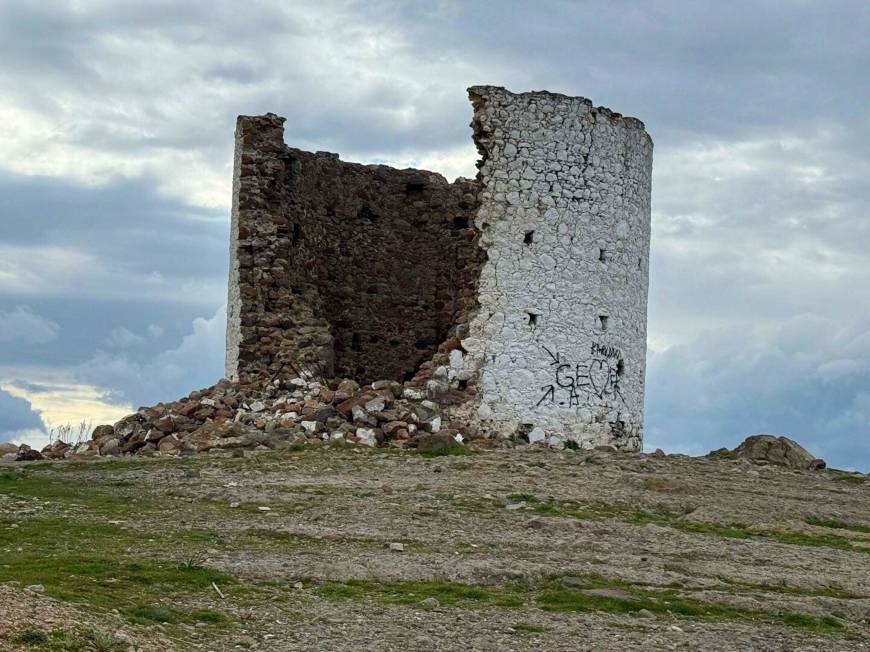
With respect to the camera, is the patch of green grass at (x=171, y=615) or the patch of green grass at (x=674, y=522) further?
the patch of green grass at (x=674, y=522)

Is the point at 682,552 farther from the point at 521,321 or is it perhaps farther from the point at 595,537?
the point at 521,321

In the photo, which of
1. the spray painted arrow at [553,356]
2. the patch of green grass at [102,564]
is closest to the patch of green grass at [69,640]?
the patch of green grass at [102,564]

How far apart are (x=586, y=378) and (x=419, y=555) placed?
964 centimetres

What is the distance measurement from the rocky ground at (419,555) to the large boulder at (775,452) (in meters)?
2.78

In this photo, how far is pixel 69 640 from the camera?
704cm

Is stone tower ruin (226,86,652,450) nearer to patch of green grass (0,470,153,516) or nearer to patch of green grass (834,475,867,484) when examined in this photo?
patch of green grass (834,475,867,484)

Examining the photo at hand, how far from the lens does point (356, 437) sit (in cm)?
1806

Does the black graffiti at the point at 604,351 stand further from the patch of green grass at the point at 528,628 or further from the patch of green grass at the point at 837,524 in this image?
the patch of green grass at the point at 528,628

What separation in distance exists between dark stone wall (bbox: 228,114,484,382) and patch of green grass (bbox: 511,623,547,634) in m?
12.1

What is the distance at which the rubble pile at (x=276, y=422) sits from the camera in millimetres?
18000

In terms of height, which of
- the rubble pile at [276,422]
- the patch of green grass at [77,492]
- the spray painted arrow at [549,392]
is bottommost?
the patch of green grass at [77,492]

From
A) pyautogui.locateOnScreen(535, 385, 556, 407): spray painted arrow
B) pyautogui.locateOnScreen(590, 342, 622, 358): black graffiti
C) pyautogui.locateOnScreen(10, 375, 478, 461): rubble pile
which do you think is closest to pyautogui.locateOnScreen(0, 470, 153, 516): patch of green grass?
pyautogui.locateOnScreen(10, 375, 478, 461): rubble pile

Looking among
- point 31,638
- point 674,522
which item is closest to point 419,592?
point 31,638

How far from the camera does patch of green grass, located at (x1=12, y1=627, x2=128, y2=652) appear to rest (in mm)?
6910
